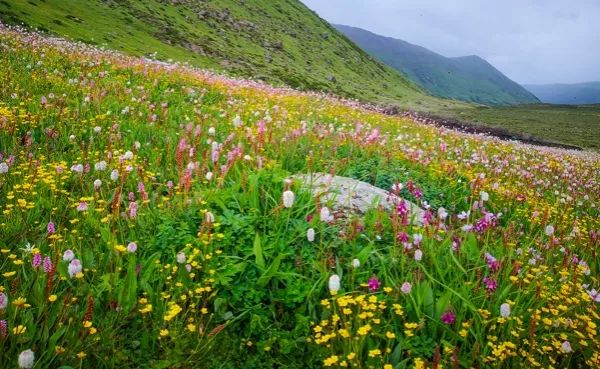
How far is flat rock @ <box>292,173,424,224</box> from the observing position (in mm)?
5207

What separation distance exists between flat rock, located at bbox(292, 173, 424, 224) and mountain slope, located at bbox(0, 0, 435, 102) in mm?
30783

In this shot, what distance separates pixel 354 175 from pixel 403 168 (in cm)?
103

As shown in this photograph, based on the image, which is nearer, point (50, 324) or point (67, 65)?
point (50, 324)

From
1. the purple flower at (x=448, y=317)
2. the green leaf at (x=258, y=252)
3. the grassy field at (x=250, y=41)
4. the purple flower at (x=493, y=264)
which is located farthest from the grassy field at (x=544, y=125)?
the green leaf at (x=258, y=252)

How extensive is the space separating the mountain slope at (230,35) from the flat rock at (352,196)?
30783mm

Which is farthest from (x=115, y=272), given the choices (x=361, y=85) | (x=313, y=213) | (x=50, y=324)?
(x=361, y=85)

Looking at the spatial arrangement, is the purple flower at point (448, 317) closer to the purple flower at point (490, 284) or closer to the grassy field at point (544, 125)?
the purple flower at point (490, 284)

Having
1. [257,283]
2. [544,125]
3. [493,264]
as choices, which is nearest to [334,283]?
[257,283]

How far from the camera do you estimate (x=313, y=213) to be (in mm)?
4789

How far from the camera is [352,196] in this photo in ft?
18.0

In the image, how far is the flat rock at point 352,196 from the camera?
521 cm

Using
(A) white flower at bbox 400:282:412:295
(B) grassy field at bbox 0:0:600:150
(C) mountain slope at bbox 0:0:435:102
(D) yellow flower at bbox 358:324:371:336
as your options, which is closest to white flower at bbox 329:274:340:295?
(D) yellow flower at bbox 358:324:371:336

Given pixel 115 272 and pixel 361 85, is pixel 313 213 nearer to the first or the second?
pixel 115 272

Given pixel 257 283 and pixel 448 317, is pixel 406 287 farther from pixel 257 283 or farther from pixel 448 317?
pixel 257 283
